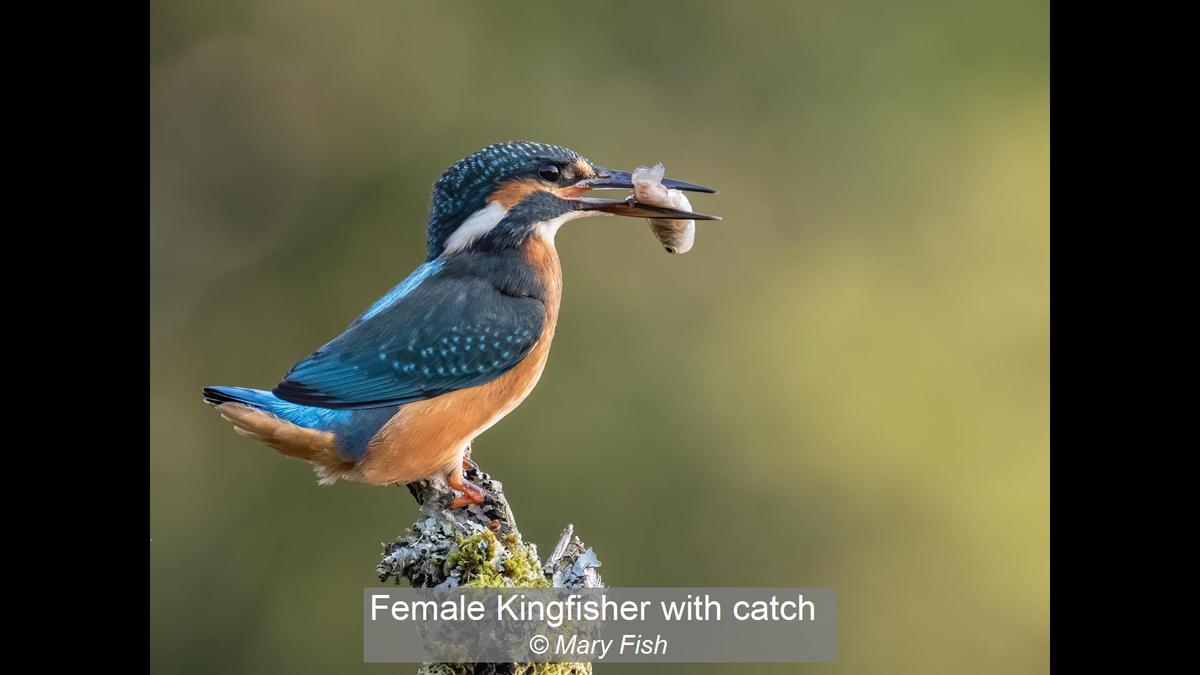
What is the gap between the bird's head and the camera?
3836 mm

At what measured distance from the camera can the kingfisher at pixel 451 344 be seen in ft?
11.6

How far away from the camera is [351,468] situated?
12.0 ft

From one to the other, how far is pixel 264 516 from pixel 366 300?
1.16 m

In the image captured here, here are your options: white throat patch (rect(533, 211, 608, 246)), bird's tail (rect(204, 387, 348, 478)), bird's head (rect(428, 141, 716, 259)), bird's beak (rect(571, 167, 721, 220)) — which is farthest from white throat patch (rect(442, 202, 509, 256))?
bird's tail (rect(204, 387, 348, 478))

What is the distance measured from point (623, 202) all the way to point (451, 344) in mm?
669

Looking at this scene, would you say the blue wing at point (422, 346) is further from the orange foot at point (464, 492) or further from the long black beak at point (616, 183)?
the long black beak at point (616, 183)

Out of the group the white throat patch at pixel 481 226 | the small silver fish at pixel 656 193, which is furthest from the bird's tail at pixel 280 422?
the small silver fish at pixel 656 193

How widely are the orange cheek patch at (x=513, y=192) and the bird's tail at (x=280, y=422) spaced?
808mm

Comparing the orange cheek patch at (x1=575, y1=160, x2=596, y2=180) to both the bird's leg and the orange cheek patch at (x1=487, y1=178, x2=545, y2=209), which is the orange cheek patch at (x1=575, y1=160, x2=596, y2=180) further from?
the bird's leg

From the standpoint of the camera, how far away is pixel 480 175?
384 cm

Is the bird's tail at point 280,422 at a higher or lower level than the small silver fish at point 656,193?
lower

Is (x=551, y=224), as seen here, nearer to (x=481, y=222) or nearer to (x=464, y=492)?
(x=481, y=222)

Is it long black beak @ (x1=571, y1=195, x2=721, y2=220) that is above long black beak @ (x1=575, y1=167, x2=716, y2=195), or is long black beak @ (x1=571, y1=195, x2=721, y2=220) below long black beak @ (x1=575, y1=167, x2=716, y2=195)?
below

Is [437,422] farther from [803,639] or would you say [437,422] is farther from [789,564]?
[789,564]
